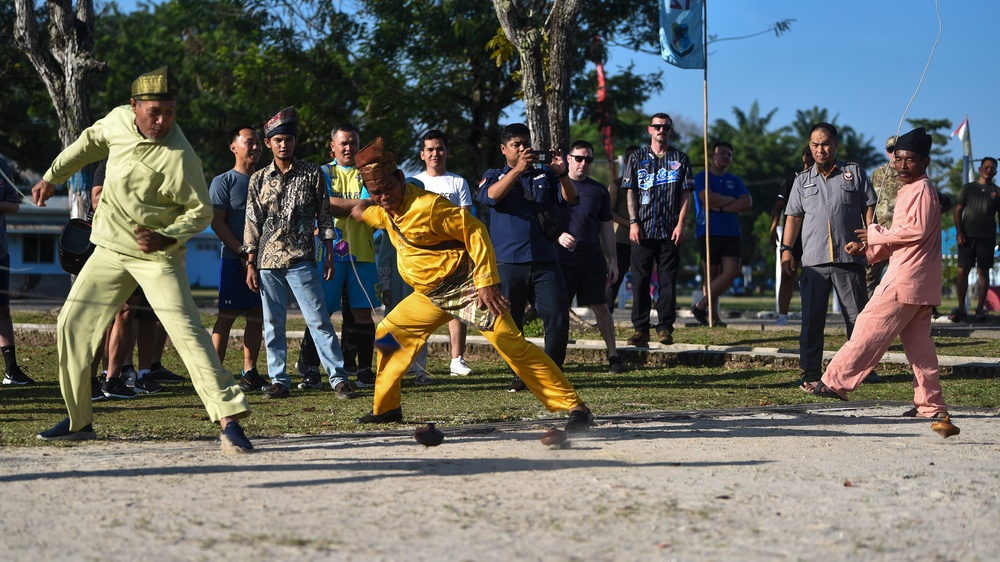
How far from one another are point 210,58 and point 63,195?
14858 mm

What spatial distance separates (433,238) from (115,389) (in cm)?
365

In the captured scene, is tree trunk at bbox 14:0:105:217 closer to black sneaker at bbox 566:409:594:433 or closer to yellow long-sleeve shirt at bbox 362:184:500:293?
yellow long-sleeve shirt at bbox 362:184:500:293

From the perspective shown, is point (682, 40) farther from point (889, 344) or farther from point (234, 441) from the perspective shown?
point (234, 441)

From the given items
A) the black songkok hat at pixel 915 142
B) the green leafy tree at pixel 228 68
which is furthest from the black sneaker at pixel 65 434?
the green leafy tree at pixel 228 68

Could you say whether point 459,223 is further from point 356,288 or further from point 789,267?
point 789,267

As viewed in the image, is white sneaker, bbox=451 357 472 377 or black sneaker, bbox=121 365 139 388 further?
white sneaker, bbox=451 357 472 377

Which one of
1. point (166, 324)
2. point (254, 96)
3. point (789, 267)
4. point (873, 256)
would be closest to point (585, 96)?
point (254, 96)

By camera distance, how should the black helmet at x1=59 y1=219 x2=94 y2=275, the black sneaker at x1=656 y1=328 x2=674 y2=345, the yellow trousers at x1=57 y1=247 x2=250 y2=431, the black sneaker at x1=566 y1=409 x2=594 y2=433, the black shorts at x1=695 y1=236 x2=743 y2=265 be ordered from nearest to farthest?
1. the yellow trousers at x1=57 y1=247 x2=250 y2=431
2. the black sneaker at x1=566 y1=409 x2=594 y2=433
3. the black helmet at x1=59 y1=219 x2=94 y2=275
4. the black sneaker at x1=656 y1=328 x2=674 y2=345
5. the black shorts at x1=695 y1=236 x2=743 y2=265

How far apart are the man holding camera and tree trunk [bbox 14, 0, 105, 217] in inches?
336

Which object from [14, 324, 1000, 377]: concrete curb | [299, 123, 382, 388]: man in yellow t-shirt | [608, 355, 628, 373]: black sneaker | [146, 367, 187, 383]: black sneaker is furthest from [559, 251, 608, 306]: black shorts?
[146, 367, 187, 383]: black sneaker

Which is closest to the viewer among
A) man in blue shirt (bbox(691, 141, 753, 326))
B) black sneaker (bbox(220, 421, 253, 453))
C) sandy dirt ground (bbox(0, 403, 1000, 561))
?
sandy dirt ground (bbox(0, 403, 1000, 561))

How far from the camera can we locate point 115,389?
913 centimetres

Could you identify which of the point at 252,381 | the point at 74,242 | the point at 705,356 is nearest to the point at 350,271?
the point at 252,381

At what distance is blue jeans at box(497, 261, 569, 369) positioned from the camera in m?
8.73
